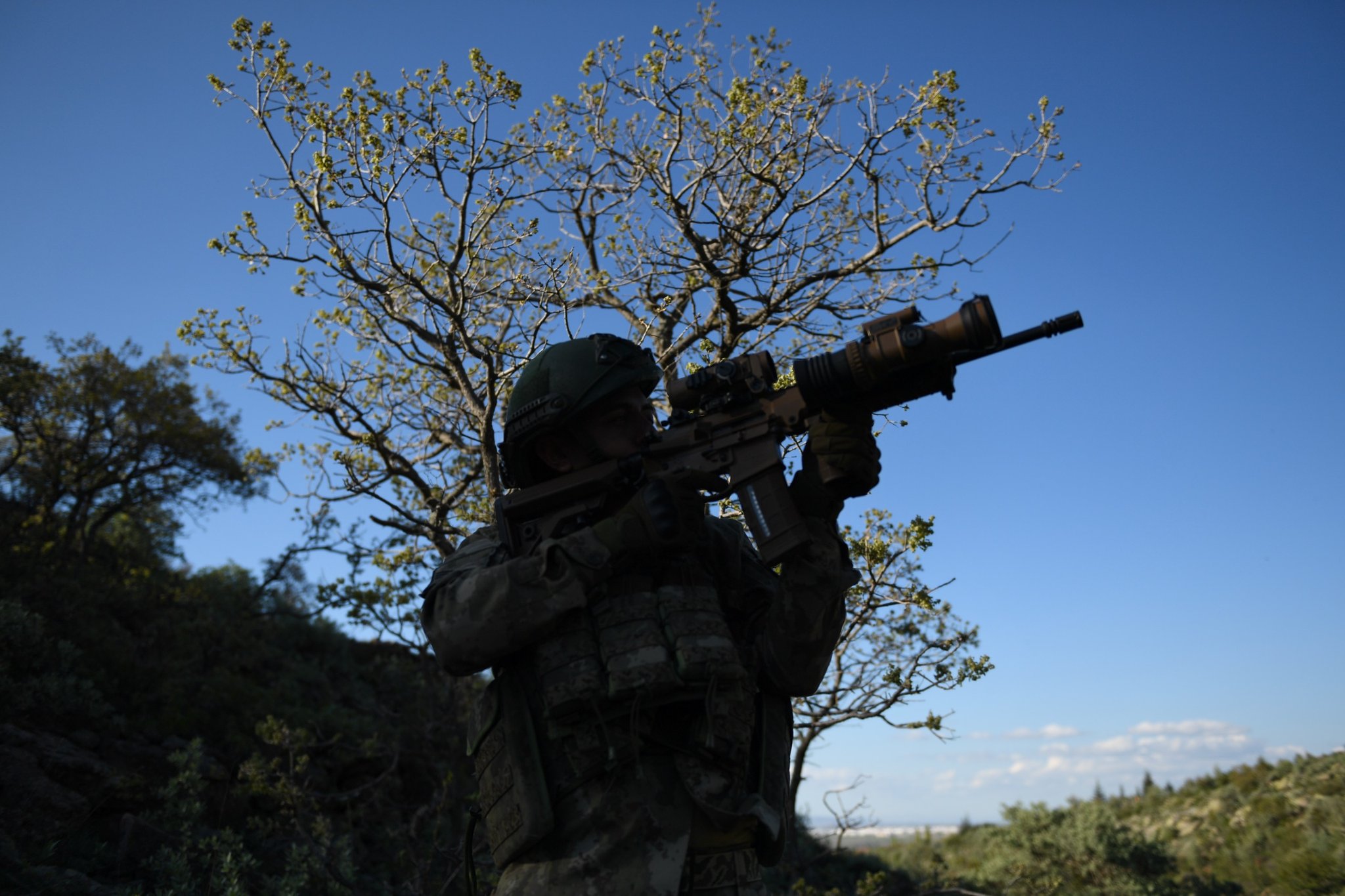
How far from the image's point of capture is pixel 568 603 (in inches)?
104

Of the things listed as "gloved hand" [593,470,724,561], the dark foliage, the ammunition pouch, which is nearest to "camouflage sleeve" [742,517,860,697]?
"gloved hand" [593,470,724,561]

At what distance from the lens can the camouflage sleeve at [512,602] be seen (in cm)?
263

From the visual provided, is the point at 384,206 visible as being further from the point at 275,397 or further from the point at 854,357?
the point at 854,357

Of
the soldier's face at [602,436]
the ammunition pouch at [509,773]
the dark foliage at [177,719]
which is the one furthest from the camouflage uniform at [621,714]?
the dark foliage at [177,719]

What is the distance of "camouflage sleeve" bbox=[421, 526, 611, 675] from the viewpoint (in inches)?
104

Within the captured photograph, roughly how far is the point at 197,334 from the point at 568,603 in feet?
21.0

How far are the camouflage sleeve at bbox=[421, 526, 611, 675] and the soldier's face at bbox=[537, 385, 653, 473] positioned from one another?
41 centimetres

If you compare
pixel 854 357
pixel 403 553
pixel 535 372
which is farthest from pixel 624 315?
pixel 854 357

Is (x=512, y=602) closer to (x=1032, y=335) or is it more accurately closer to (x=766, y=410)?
(x=766, y=410)

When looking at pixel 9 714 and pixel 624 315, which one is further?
pixel 624 315

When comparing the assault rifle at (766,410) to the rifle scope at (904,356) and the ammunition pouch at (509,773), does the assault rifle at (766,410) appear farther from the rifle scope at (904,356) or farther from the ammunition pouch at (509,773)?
the ammunition pouch at (509,773)

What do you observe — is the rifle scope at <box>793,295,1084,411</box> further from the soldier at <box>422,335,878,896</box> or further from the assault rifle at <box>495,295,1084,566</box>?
the soldier at <box>422,335,878,896</box>

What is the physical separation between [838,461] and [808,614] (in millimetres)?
478

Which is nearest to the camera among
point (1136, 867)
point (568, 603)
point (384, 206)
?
point (568, 603)
